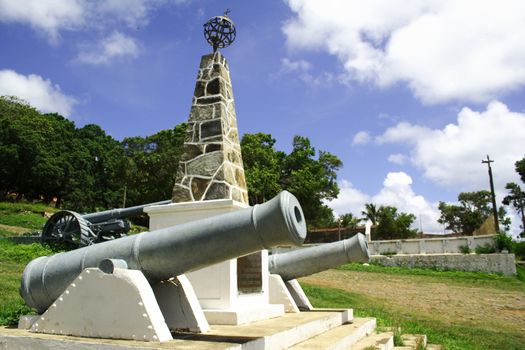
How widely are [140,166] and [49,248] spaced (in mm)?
20865

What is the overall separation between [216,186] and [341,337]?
247cm

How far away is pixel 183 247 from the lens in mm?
3666

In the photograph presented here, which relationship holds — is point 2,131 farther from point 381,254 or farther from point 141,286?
point 141,286

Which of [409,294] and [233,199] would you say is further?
[409,294]

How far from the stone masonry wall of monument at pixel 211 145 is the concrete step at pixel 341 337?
2140 mm

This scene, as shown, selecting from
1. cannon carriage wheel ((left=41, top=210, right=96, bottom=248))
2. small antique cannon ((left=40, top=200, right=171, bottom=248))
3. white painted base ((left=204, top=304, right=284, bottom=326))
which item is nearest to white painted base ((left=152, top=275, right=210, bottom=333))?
white painted base ((left=204, top=304, right=284, bottom=326))

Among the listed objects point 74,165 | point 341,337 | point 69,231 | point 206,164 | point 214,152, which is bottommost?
point 341,337

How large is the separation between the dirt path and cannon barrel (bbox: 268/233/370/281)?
6.41m

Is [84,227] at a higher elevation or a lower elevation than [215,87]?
lower

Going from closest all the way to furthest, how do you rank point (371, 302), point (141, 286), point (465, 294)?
point (141, 286)
point (371, 302)
point (465, 294)

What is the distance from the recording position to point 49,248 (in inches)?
627

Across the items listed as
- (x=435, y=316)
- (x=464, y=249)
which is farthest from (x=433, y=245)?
(x=435, y=316)

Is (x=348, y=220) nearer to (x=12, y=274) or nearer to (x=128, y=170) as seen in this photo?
(x=128, y=170)

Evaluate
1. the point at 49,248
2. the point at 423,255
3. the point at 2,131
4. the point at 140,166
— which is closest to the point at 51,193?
the point at 2,131
